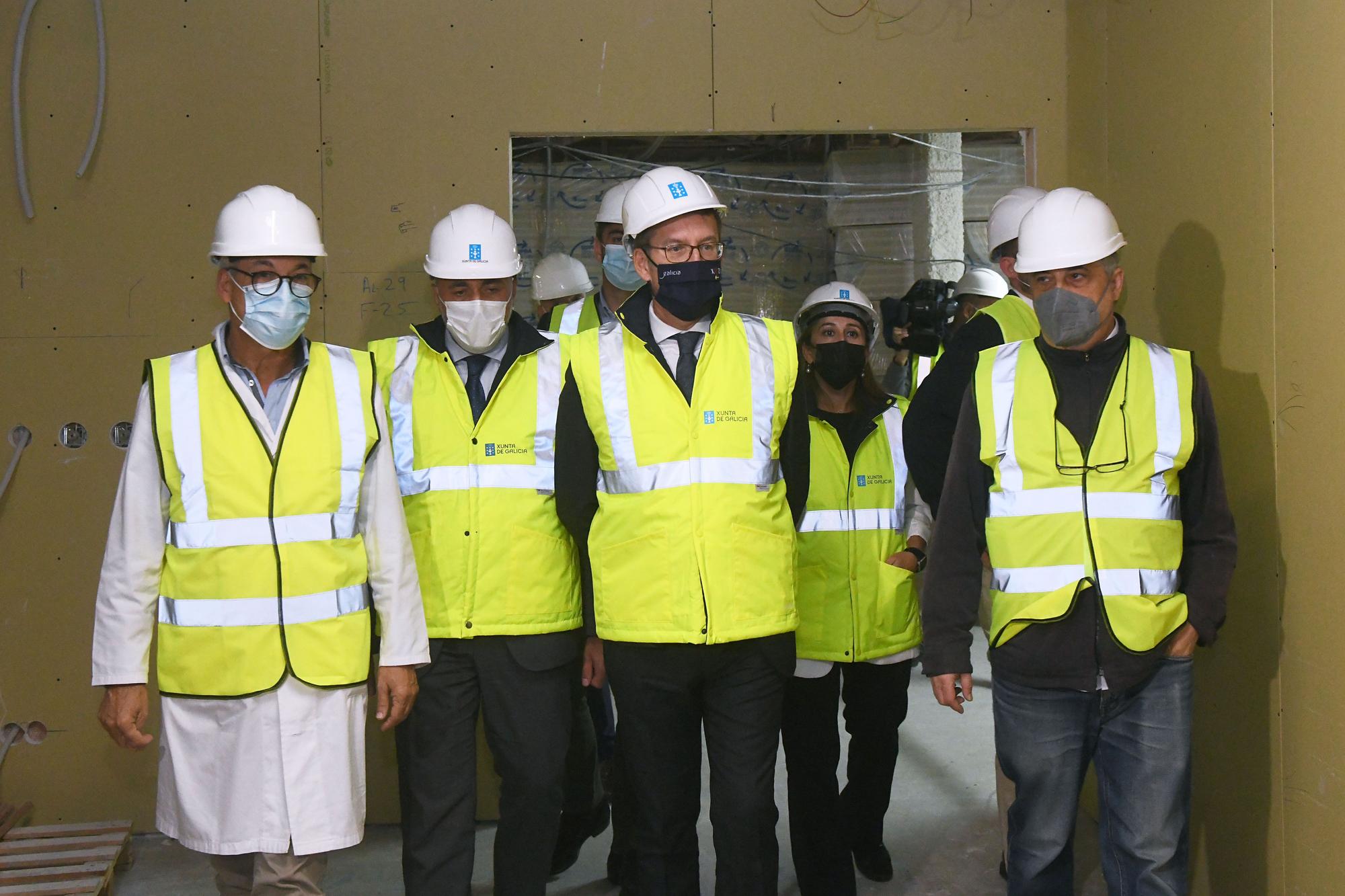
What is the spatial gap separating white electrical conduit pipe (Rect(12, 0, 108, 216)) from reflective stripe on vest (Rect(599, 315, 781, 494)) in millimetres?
2228

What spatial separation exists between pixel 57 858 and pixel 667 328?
253cm

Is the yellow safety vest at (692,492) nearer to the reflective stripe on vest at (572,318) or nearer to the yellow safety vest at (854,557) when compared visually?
the yellow safety vest at (854,557)

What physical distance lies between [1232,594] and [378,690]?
80.9 inches

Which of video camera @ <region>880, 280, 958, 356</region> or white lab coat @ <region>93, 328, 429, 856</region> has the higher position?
video camera @ <region>880, 280, 958, 356</region>

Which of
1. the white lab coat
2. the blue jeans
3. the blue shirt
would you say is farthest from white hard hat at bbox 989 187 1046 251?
the white lab coat

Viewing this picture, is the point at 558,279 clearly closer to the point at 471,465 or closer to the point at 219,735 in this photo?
the point at 471,465

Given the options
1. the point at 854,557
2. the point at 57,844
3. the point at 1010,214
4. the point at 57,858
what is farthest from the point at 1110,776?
the point at 57,844

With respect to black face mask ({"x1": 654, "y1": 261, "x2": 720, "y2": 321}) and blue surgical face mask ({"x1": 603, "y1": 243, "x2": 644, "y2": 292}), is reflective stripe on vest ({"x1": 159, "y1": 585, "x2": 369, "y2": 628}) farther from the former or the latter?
blue surgical face mask ({"x1": 603, "y1": 243, "x2": 644, "y2": 292})

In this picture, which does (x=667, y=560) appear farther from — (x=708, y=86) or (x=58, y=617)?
(x=58, y=617)

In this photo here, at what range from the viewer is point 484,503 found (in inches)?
120

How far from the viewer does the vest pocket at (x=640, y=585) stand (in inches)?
108

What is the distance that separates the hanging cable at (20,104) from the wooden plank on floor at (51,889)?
6.96ft

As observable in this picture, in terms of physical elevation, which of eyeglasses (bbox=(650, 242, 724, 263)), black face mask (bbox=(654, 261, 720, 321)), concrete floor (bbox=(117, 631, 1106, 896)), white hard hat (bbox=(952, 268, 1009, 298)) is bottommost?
concrete floor (bbox=(117, 631, 1106, 896))

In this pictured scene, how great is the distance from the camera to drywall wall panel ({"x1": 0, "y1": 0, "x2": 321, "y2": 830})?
4121 mm
